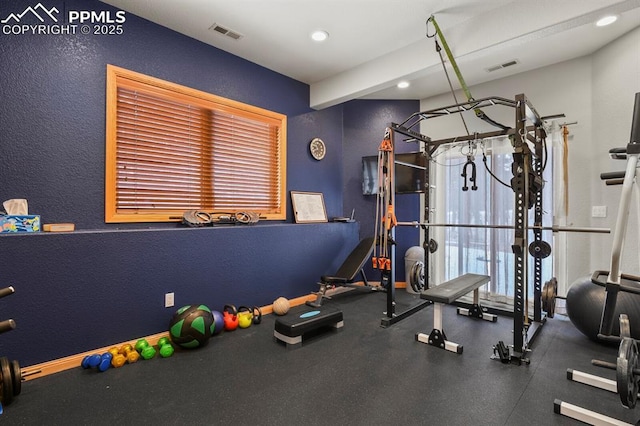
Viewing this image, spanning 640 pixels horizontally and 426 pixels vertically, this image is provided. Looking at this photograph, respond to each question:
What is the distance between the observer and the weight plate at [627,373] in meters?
1.38

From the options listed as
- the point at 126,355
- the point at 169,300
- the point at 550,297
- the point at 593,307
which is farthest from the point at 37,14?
the point at 593,307

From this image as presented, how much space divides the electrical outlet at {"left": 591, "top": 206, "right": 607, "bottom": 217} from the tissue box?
5.28 metres

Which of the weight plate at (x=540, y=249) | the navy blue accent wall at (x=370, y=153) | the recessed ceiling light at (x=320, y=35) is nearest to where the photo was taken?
the weight plate at (x=540, y=249)

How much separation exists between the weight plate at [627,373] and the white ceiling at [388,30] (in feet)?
7.57

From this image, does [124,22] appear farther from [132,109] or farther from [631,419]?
[631,419]

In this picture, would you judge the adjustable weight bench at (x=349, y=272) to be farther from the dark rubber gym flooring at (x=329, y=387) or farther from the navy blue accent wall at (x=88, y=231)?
the dark rubber gym flooring at (x=329, y=387)

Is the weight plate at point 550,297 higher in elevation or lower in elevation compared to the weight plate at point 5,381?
higher

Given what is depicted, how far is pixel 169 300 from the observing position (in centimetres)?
278

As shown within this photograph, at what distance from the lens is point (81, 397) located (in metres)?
1.93

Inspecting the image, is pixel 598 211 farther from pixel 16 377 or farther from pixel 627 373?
pixel 16 377

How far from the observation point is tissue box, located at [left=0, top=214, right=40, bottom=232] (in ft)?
7.04

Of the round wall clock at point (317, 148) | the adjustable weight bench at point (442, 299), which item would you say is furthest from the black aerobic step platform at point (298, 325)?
the round wall clock at point (317, 148)

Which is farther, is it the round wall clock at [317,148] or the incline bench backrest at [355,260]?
the round wall clock at [317,148]

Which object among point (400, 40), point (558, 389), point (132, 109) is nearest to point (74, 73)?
point (132, 109)
